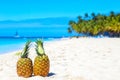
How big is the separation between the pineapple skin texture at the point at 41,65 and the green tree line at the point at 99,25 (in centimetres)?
9028

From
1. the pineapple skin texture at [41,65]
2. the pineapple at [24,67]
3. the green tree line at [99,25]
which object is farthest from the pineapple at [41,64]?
the green tree line at [99,25]

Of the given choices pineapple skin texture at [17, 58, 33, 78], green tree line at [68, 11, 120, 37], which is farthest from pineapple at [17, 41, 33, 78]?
green tree line at [68, 11, 120, 37]

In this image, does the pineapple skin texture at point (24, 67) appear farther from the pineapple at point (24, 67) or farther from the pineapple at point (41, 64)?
the pineapple at point (41, 64)

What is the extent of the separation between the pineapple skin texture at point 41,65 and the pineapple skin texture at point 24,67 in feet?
0.45

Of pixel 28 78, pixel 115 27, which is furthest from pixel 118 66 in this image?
pixel 115 27

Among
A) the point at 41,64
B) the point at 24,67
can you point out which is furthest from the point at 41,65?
the point at 24,67

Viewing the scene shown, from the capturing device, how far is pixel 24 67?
1045 centimetres

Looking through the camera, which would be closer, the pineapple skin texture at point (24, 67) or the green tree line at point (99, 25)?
the pineapple skin texture at point (24, 67)

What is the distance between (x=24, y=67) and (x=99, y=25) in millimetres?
103445

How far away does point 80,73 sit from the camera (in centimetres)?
1123

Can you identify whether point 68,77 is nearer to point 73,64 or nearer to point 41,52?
point 41,52

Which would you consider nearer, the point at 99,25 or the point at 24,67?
the point at 24,67

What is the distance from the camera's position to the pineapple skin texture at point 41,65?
1042 centimetres

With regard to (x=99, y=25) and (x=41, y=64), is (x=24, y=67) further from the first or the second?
(x=99, y=25)
